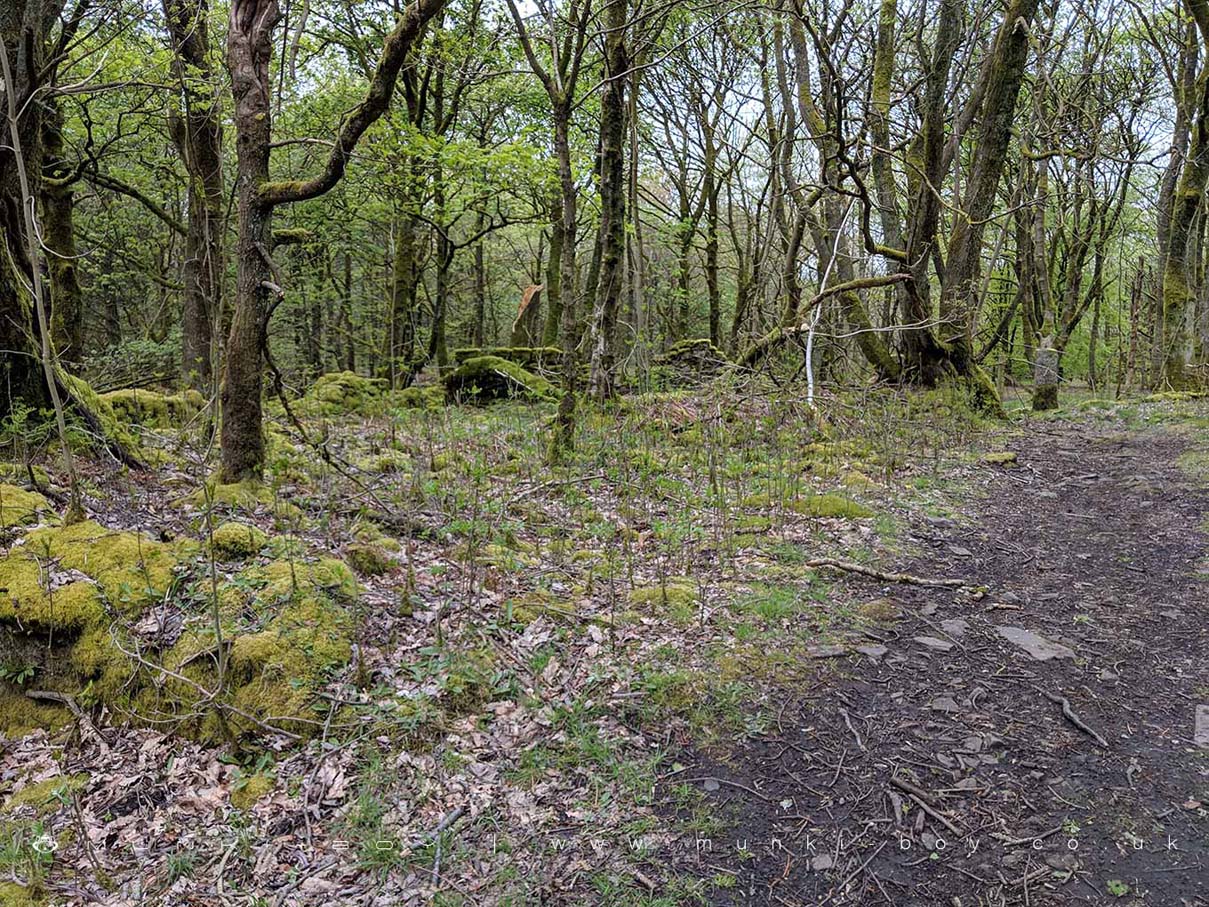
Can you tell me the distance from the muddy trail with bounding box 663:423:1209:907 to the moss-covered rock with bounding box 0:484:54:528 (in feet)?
14.1

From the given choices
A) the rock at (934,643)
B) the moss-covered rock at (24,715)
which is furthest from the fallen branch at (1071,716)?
the moss-covered rock at (24,715)

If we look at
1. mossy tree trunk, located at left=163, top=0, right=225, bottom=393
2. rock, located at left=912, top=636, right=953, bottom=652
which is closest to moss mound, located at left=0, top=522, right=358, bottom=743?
rock, located at left=912, top=636, right=953, bottom=652

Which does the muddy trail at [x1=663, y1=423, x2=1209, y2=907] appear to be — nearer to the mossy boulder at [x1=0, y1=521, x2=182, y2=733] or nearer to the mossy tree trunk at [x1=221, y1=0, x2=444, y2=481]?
the mossy boulder at [x1=0, y1=521, x2=182, y2=733]

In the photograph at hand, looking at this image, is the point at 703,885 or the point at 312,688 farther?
the point at 312,688

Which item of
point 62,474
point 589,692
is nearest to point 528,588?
point 589,692

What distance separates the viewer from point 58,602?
367cm

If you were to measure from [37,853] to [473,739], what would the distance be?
1696 mm

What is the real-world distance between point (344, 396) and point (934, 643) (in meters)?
11.1

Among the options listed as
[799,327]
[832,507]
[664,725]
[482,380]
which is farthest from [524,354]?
[664,725]

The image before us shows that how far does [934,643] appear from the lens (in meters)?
3.96

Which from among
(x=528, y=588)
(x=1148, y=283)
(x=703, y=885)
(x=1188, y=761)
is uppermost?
(x=1148, y=283)

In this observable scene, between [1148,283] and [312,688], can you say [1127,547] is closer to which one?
[312,688]

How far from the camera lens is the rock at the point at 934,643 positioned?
12.8 feet

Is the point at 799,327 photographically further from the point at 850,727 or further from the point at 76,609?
the point at 76,609
